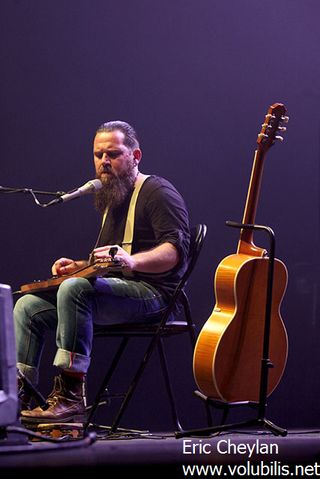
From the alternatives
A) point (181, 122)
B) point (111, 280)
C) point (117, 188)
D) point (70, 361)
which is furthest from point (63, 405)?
point (181, 122)

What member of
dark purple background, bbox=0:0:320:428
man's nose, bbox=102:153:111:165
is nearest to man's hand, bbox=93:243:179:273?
man's nose, bbox=102:153:111:165

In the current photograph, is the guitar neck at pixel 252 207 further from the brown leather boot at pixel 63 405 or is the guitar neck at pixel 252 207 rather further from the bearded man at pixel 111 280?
the brown leather boot at pixel 63 405

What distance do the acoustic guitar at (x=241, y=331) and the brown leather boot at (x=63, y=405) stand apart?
18.5 inches

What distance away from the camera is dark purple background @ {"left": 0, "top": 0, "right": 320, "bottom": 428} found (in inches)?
157

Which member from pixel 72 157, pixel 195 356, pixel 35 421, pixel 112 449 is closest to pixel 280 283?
pixel 195 356

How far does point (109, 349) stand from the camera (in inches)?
161

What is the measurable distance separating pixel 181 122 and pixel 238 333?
153cm

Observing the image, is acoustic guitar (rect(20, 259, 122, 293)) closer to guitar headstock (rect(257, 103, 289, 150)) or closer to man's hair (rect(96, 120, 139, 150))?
man's hair (rect(96, 120, 139, 150))

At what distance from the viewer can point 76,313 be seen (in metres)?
3.04

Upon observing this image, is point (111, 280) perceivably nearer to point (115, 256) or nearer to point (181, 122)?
point (115, 256)

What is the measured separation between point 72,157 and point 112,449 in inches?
107

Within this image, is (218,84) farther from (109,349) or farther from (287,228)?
(109,349)

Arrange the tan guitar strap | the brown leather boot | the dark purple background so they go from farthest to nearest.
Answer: the dark purple background < the tan guitar strap < the brown leather boot

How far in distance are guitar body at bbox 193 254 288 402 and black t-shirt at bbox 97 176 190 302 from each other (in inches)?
9.9
